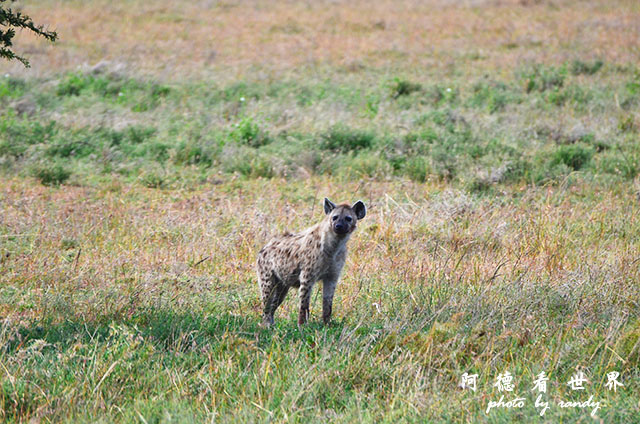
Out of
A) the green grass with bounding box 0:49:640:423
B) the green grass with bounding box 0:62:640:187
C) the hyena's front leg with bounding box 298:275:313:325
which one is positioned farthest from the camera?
the green grass with bounding box 0:62:640:187

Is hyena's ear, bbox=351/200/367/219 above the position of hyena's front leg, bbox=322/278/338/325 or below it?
above

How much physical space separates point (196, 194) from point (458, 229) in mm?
3931

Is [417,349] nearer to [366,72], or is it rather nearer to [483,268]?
[483,268]

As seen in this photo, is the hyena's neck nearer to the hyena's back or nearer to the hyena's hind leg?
the hyena's back

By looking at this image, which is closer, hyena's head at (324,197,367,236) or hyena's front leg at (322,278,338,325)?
hyena's head at (324,197,367,236)

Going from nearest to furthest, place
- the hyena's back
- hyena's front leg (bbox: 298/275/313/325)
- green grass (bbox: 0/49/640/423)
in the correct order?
green grass (bbox: 0/49/640/423) < hyena's front leg (bbox: 298/275/313/325) < the hyena's back

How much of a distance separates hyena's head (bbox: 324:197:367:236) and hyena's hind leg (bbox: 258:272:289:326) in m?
0.80

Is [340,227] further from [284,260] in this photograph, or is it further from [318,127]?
[318,127]

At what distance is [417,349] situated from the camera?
5.52m

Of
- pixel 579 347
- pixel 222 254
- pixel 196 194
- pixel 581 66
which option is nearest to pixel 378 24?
pixel 581 66

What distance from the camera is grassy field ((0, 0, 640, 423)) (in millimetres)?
5070

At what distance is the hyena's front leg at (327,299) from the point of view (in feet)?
20.9

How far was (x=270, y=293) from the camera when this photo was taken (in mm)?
6664

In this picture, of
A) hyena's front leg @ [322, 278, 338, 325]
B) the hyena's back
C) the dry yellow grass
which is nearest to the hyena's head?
the hyena's back
